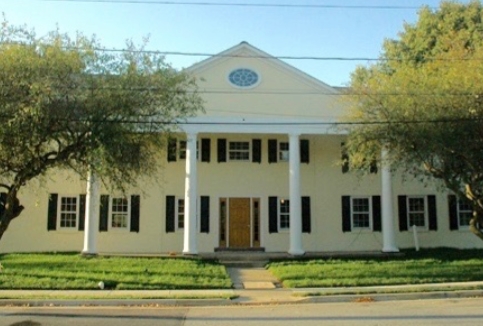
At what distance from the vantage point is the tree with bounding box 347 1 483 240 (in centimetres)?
1572

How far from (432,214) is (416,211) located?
2.32ft

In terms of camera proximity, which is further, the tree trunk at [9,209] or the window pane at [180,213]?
the window pane at [180,213]

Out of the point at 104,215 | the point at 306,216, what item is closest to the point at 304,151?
the point at 306,216

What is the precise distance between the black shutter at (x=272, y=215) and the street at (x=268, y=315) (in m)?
11.2

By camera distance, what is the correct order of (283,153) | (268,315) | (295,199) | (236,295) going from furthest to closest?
(283,153)
(295,199)
(236,295)
(268,315)

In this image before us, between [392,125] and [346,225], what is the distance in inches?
330

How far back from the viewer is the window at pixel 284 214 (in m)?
23.6

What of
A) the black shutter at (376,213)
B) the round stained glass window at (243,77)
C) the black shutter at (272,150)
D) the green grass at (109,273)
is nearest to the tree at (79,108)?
the green grass at (109,273)

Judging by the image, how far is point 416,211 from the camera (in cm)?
2438

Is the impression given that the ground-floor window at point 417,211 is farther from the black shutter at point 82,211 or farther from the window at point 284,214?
the black shutter at point 82,211

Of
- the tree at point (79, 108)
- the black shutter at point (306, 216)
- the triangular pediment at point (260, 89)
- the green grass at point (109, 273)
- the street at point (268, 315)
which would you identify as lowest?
the street at point (268, 315)

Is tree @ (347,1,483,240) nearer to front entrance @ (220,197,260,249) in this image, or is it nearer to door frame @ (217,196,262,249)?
door frame @ (217,196,262,249)

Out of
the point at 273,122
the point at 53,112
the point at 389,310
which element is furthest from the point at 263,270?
the point at 53,112

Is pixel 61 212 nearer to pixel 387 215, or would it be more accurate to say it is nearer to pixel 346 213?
pixel 346 213
